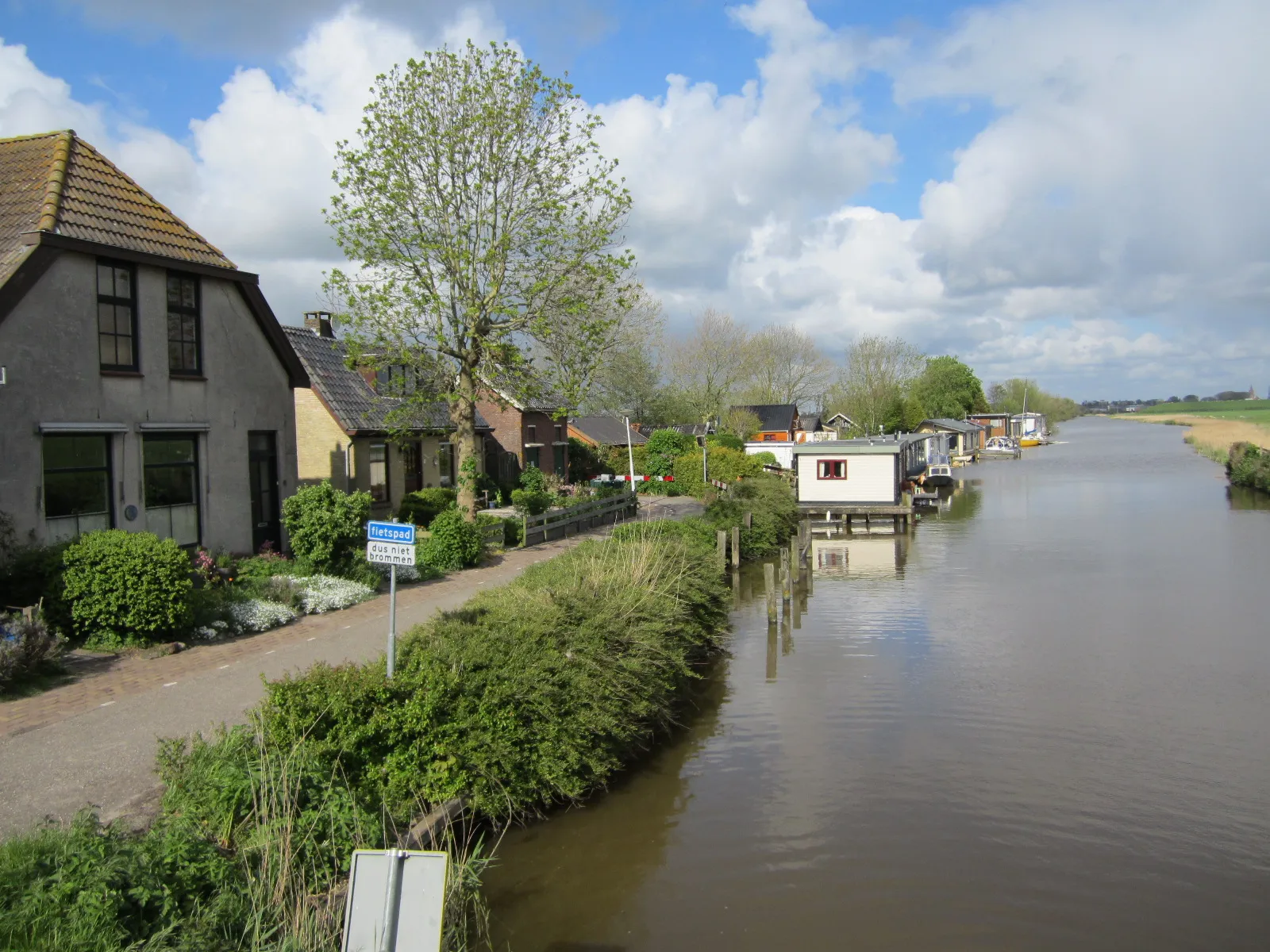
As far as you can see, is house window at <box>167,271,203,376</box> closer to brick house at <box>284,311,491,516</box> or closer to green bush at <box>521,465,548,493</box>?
brick house at <box>284,311,491,516</box>

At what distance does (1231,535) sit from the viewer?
35.7m

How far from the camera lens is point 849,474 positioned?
41938 mm

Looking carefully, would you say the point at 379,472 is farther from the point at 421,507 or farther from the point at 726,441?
the point at 726,441

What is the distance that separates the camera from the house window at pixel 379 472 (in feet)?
98.5

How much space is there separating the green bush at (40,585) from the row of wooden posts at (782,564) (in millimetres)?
11485

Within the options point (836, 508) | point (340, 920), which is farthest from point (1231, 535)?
point (340, 920)

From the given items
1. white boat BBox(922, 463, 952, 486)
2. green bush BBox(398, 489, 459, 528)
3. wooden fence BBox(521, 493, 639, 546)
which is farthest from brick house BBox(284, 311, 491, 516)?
white boat BBox(922, 463, 952, 486)

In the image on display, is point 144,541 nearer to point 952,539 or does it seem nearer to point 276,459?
point 276,459

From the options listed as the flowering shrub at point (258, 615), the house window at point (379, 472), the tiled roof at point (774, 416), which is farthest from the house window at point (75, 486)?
the tiled roof at point (774, 416)

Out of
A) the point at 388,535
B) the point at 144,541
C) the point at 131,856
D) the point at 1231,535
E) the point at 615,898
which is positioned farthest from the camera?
the point at 1231,535

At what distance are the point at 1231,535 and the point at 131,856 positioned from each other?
38661 mm

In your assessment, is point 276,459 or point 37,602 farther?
point 276,459

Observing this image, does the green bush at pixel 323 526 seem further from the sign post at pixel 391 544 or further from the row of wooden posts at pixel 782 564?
the sign post at pixel 391 544

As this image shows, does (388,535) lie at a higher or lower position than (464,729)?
higher
